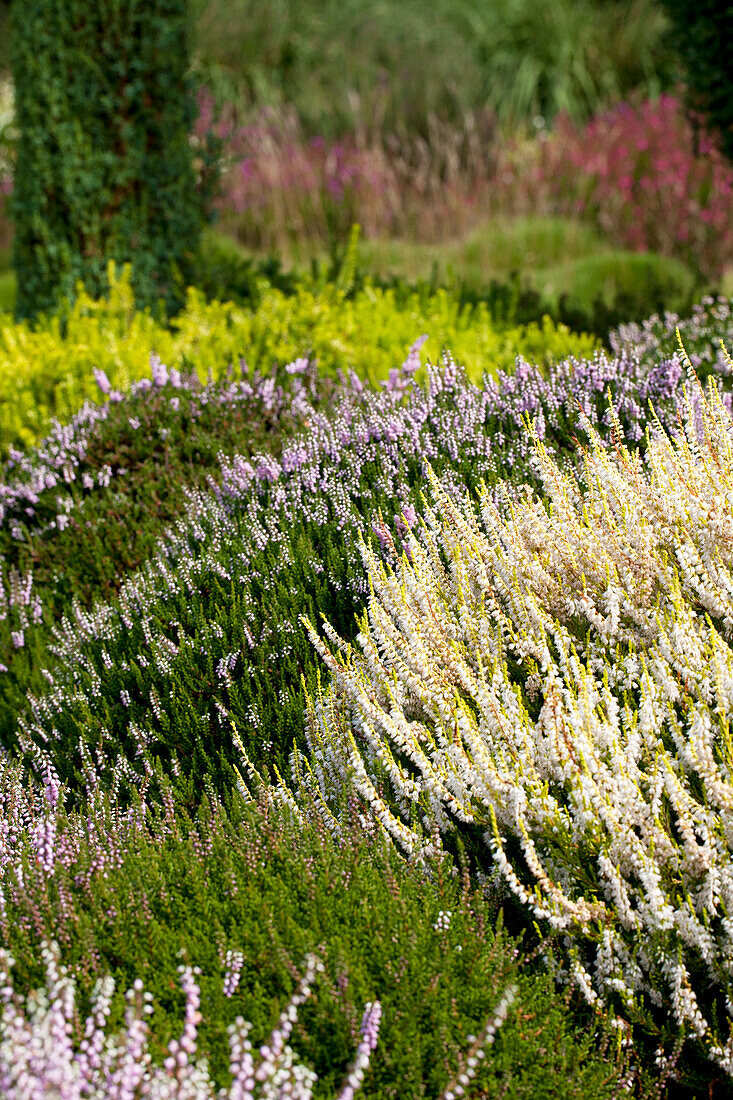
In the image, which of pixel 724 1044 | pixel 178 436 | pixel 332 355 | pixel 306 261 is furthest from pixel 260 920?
pixel 306 261

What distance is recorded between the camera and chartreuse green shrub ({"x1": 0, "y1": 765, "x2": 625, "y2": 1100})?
1795 millimetres

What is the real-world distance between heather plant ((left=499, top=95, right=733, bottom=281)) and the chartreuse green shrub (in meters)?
7.76

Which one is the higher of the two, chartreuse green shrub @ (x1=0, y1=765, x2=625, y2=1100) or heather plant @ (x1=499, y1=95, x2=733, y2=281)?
heather plant @ (x1=499, y1=95, x2=733, y2=281)

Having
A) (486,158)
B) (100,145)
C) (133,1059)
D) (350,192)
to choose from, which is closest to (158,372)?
(100,145)

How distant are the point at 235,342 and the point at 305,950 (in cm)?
459

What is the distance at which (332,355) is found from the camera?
5680 millimetres

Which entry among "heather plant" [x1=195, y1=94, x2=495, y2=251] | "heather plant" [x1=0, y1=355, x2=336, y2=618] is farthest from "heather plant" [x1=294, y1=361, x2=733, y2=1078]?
"heather plant" [x1=195, y1=94, x2=495, y2=251]

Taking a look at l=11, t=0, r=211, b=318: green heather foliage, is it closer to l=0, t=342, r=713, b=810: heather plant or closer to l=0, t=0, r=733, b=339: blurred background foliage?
l=0, t=0, r=733, b=339: blurred background foliage

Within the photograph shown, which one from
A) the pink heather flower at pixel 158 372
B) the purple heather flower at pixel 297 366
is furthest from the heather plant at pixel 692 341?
the pink heather flower at pixel 158 372

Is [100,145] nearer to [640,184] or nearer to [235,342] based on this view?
[235,342]

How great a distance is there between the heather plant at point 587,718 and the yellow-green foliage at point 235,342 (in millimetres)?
2230

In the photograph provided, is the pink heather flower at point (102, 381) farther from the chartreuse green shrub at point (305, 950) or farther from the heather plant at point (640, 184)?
the heather plant at point (640, 184)

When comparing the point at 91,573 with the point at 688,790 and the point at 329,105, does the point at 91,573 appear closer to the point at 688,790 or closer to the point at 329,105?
the point at 688,790

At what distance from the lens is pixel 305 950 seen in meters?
1.91
